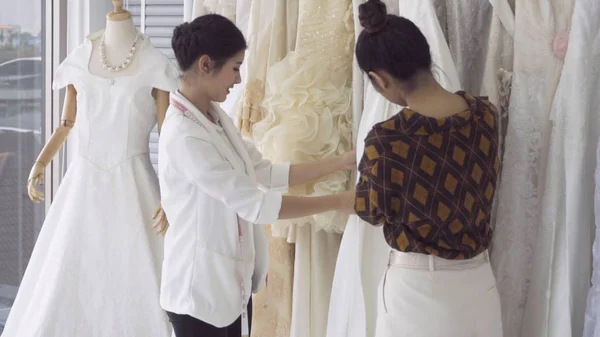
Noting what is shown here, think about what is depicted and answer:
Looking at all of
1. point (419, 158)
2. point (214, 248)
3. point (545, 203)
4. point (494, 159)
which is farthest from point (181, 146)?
point (545, 203)

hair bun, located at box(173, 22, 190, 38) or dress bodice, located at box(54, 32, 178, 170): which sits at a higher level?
hair bun, located at box(173, 22, 190, 38)

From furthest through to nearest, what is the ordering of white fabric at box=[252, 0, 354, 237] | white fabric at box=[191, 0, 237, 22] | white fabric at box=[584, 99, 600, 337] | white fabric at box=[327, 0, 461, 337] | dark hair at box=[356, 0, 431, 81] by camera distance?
white fabric at box=[191, 0, 237, 22]
white fabric at box=[252, 0, 354, 237]
white fabric at box=[327, 0, 461, 337]
white fabric at box=[584, 99, 600, 337]
dark hair at box=[356, 0, 431, 81]

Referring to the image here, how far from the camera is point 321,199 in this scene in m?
1.56

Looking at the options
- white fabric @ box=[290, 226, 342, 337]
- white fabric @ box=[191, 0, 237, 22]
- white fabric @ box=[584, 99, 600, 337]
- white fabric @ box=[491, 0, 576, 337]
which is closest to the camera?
white fabric @ box=[584, 99, 600, 337]

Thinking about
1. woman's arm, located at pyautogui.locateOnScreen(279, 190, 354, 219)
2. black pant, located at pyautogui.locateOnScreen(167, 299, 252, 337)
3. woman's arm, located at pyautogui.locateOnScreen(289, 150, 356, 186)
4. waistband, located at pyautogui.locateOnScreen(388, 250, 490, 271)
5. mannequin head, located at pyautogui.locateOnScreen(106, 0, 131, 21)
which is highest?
mannequin head, located at pyautogui.locateOnScreen(106, 0, 131, 21)

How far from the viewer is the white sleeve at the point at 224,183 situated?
1.50m

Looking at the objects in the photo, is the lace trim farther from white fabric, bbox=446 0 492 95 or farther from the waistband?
the waistband

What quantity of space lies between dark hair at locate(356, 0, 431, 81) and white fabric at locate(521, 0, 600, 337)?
13.0 inches

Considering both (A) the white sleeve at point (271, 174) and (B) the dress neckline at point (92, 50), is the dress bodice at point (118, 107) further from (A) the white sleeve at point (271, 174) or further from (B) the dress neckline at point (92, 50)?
(A) the white sleeve at point (271, 174)

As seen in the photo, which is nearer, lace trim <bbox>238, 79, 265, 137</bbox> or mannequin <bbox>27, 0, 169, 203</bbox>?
lace trim <bbox>238, 79, 265, 137</bbox>

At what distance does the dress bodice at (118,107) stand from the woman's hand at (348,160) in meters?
0.53

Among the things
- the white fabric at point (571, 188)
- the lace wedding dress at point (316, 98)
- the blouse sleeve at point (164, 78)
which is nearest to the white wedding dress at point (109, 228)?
the blouse sleeve at point (164, 78)

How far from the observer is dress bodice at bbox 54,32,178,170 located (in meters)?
2.06

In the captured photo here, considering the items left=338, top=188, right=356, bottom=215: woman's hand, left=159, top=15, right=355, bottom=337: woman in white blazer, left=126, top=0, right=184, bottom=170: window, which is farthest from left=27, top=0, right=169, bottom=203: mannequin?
left=338, top=188, right=356, bottom=215: woman's hand
